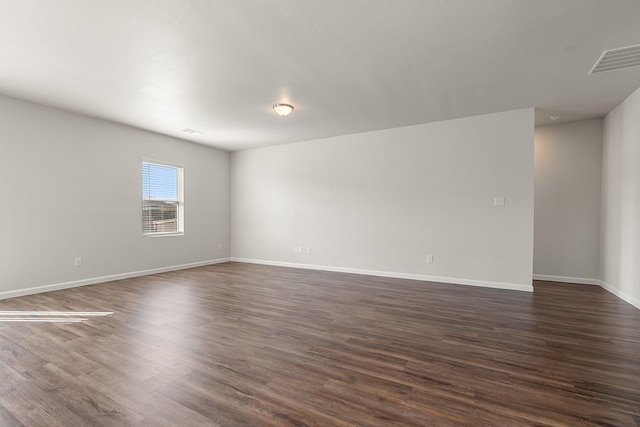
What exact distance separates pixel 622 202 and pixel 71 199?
26.4 ft

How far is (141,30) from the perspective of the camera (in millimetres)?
2467

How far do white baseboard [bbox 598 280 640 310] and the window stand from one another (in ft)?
24.1

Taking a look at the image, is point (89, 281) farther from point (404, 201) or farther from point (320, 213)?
point (404, 201)

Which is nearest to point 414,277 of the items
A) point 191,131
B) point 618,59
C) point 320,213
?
point 320,213

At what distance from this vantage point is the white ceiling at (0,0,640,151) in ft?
7.38

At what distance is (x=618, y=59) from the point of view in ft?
9.59

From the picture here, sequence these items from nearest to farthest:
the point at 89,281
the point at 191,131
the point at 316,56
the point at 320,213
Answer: the point at 316,56 → the point at 89,281 → the point at 191,131 → the point at 320,213

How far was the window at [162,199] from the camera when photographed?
5.61 m

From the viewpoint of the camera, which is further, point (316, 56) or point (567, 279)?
point (567, 279)

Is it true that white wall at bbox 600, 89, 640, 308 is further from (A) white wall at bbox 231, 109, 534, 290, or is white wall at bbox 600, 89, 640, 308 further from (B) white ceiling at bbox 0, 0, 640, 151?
(A) white wall at bbox 231, 109, 534, 290

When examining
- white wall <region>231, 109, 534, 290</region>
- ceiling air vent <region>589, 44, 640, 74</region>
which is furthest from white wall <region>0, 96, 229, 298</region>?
ceiling air vent <region>589, 44, 640, 74</region>

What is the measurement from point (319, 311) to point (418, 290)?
1773 millimetres

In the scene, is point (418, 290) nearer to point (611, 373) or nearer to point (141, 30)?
point (611, 373)

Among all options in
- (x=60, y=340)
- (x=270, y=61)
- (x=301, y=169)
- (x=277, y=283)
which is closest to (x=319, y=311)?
(x=277, y=283)
